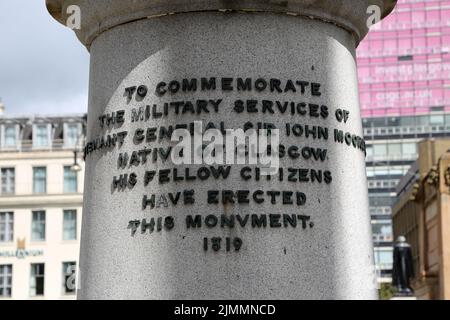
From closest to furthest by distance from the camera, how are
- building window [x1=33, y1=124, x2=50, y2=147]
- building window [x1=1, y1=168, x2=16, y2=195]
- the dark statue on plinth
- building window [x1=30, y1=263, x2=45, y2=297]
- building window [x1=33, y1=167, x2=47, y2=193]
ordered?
the dark statue on plinth < building window [x1=30, y1=263, x2=45, y2=297] < building window [x1=33, y1=167, x2=47, y2=193] < building window [x1=1, y1=168, x2=16, y2=195] < building window [x1=33, y1=124, x2=50, y2=147]

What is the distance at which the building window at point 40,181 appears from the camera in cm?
7500

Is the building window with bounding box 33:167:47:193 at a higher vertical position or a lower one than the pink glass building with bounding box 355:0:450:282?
lower

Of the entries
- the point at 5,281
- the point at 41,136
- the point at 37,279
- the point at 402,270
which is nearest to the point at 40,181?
the point at 41,136

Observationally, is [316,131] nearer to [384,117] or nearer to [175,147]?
[175,147]

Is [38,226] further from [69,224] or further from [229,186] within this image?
[229,186]

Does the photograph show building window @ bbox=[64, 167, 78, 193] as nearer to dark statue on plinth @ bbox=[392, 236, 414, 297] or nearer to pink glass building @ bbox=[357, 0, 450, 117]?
dark statue on plinth @ bbox=[392, 236, 414, 297]

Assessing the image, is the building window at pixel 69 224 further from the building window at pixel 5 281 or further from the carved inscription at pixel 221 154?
the carved inscription at pixel 221 154

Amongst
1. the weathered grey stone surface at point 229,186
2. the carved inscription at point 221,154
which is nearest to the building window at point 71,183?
the weathered grey stone surface at point 229,186

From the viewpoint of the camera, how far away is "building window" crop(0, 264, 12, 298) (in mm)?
74500

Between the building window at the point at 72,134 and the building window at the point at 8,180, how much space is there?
444 cm

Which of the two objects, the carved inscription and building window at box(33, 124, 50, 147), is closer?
the carved inscription

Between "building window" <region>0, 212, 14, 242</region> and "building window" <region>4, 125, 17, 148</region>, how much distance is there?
500 cm

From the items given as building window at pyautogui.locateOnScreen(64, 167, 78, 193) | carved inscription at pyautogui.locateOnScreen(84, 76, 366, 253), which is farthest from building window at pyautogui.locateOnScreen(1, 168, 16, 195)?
carved inscription at pyautogui.locateOnScreen(84, 76, 366, 253)

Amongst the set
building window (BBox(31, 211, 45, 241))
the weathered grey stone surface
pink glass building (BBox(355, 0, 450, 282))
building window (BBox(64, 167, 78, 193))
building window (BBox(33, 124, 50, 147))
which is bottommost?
the weathered grey stone surface
